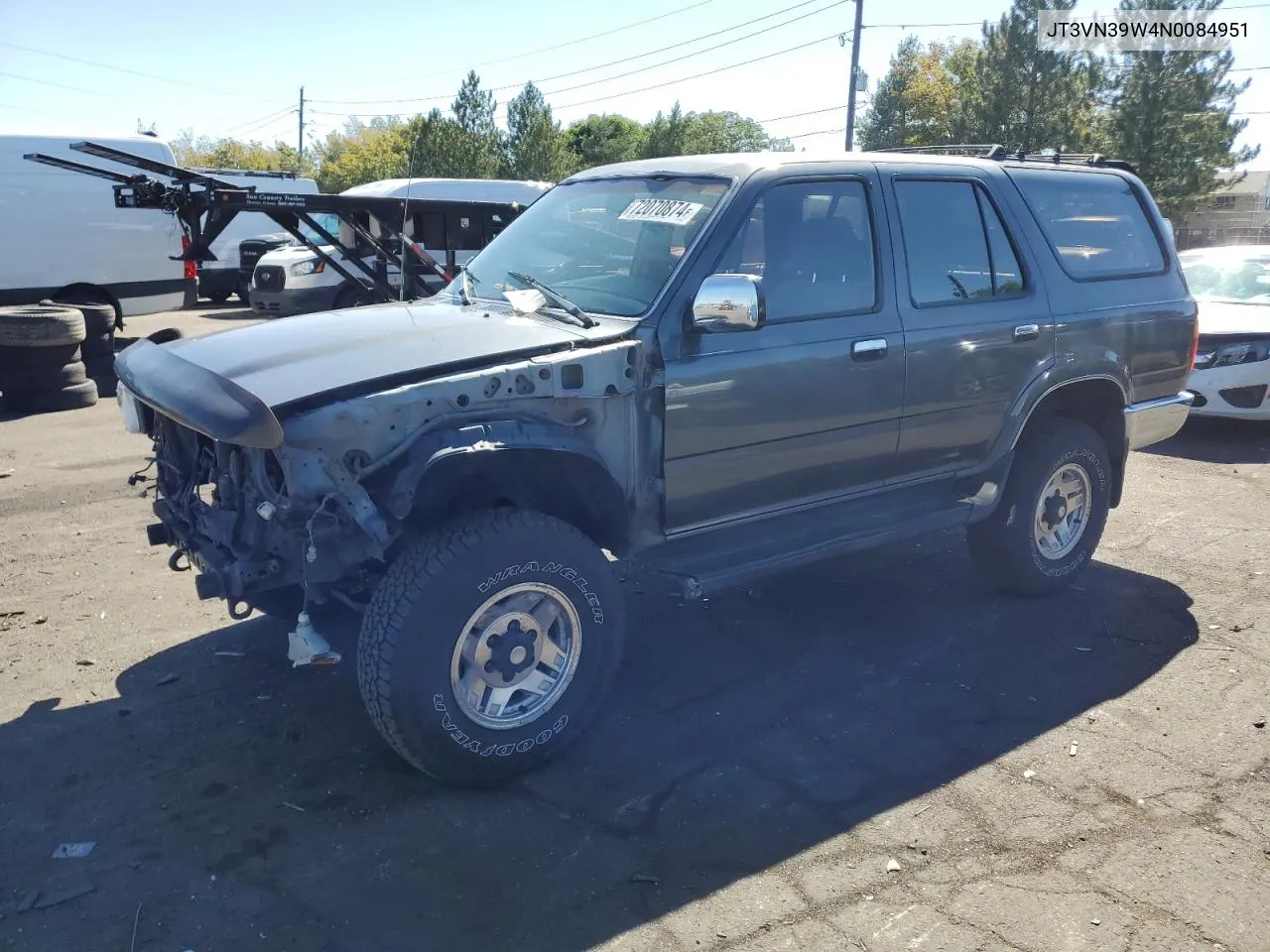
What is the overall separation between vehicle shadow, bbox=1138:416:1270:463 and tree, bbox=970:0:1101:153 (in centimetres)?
3146

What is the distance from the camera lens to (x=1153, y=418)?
5691mm

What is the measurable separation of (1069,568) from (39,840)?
4.80 m

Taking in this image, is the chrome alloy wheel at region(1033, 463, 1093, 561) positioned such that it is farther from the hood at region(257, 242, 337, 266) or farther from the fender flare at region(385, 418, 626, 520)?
the hood at region(257, 242, 337, 266)

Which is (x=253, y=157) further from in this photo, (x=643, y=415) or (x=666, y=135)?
(x=643, y=415)

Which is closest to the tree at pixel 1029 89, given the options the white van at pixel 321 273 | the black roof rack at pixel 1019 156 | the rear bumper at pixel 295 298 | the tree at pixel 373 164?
the tree at pixel 373 164

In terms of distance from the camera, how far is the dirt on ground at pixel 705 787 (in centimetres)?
300

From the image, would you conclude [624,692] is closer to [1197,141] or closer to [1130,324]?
[1130,324]

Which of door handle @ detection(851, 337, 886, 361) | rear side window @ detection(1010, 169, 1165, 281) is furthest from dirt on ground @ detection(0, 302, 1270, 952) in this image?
rear side window @ detection(1010, 169, 1165, 281)

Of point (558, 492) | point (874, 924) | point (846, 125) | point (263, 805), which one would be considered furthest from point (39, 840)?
point (846, 125)

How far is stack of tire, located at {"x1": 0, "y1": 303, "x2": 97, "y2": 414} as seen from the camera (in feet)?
31.4

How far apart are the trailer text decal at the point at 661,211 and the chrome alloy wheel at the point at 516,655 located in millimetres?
1615

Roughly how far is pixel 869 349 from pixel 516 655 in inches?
78.0

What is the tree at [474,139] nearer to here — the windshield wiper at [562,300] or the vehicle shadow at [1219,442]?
the vehicle shadow at [1219,442]

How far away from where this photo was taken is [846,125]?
36.1 m
